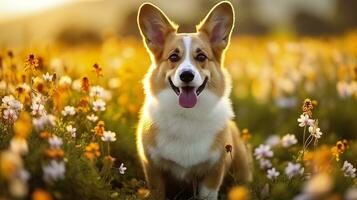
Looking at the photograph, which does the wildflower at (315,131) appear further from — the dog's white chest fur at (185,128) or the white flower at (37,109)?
the white flower at (37,109)

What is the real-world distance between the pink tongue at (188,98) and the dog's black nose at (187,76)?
15cm

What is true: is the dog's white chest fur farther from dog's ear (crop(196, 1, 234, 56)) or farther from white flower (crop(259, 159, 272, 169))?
white flower (crop(259, 159, 272, 169))

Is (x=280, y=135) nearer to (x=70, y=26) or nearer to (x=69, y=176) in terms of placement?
(x=69, y=176)

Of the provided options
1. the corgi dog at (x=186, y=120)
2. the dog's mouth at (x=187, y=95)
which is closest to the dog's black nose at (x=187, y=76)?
the corgi dog at (x=186, y=120)

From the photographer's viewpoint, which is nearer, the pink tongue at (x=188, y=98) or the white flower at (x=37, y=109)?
the white flower at (x=37, y=109)

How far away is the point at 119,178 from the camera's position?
5.01 metres

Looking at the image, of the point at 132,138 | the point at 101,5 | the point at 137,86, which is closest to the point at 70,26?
the point at 101,5

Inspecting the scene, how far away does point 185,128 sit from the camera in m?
4.86

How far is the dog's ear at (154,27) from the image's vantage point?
17.3 feet

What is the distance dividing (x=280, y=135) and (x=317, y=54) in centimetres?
287

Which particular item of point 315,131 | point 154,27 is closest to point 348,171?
point 315,131

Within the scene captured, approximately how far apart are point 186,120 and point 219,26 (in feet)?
3.22

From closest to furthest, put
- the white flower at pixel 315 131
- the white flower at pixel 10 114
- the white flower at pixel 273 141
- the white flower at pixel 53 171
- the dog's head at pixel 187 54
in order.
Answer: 1. the white flower at pixel 53 171
2. the white flower at pixel 10 114
3. the white flower at pixel 315 131
4. the dog's head at pixel 187 54
5. the white flower at pixel 273 141

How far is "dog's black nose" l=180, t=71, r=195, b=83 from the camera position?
460 centimetres
